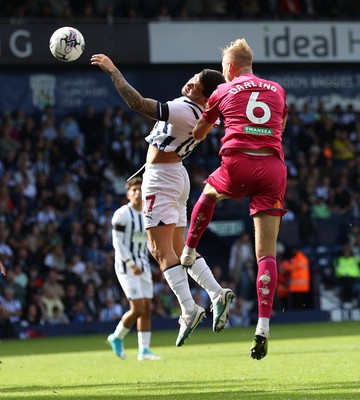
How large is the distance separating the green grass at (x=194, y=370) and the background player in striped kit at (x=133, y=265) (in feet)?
1.63

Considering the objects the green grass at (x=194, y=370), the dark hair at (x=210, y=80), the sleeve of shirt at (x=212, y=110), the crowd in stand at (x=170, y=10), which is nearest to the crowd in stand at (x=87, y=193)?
the crowd in stand at (x=170, y=10)

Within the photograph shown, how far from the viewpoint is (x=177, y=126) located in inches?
373

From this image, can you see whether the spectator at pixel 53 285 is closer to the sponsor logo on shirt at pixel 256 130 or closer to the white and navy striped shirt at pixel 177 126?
the white and navy striped shirt at pixel 177 126

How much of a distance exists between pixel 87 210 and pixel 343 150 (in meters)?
7.91

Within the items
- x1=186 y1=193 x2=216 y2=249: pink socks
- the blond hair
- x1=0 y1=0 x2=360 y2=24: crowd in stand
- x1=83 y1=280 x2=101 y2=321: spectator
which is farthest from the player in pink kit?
x1=0 y1=0 x2=360 y2=24: crowd in stand

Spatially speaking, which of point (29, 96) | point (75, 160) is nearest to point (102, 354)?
point (75, 160)

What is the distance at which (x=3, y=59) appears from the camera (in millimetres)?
24109

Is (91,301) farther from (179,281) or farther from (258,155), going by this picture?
(258,155)

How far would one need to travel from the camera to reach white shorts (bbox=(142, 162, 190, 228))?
31.9ft

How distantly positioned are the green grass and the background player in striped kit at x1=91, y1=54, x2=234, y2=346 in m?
0.85

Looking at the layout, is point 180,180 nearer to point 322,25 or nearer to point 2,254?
point 2,254

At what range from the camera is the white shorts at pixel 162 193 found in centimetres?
973

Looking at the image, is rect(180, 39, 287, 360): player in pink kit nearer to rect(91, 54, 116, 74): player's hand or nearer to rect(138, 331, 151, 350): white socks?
rect(91, 54, 116, 74): player's hand

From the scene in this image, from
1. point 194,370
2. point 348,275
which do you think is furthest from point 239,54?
point 348,275
